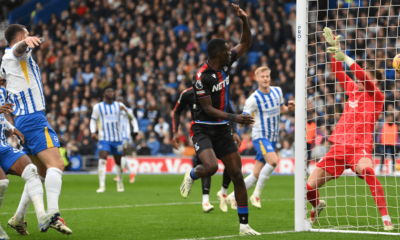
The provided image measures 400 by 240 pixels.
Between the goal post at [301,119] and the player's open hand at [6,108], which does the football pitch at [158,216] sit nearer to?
the goal post at [301,119]

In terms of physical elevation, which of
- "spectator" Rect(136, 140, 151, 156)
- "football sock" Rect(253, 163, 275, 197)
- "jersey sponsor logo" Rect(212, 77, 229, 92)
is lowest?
"spectator" Rect(136, 140, 151, 156)

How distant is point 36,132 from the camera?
575 cm

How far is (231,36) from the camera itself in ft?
72.7

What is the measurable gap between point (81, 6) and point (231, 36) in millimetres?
10236

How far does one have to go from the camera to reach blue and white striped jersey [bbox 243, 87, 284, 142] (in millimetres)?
9297

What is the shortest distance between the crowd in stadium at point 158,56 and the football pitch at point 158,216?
281 inches

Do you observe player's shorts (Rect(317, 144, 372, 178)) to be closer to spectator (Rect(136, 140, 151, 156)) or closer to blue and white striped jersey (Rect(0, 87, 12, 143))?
blue and white striped jersey (Rect(0, 87, 12, 143))

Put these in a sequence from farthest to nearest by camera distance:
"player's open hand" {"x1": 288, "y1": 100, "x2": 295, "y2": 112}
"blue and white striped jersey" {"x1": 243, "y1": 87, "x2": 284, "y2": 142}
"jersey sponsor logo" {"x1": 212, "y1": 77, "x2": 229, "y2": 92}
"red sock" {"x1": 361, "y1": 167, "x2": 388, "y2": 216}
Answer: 1. "blue and white striped jersey" {"x1": 243, "y1": 87, "x2": 284, "y2": 142}
2. "player's open hand" {"x1": 288, "y1": 100, "x2": 295, "y2": 112}
3. "red sock" {"x1": 361, "y1": 167, "x2": 388, "y2": 216}
4. "jersey sponsor logo" {"x1": 212, "y1": 77, "x2": 229, "y2": 92}

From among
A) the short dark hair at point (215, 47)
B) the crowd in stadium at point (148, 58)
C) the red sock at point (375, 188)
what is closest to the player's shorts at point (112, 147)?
the crowd in stadium at point (148, 58)

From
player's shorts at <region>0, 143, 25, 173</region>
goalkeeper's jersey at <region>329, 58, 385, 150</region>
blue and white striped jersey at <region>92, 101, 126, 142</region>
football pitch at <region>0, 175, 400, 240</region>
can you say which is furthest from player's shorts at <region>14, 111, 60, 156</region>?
blue and white striped jersey at <region>92, 101, 126, 142</region>

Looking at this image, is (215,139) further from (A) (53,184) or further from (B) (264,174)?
(B) (264,174)

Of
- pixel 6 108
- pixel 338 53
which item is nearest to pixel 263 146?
pixel 338 53

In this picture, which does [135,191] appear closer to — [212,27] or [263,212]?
[263,212]

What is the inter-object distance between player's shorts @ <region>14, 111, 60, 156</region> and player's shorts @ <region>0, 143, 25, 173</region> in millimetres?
188
